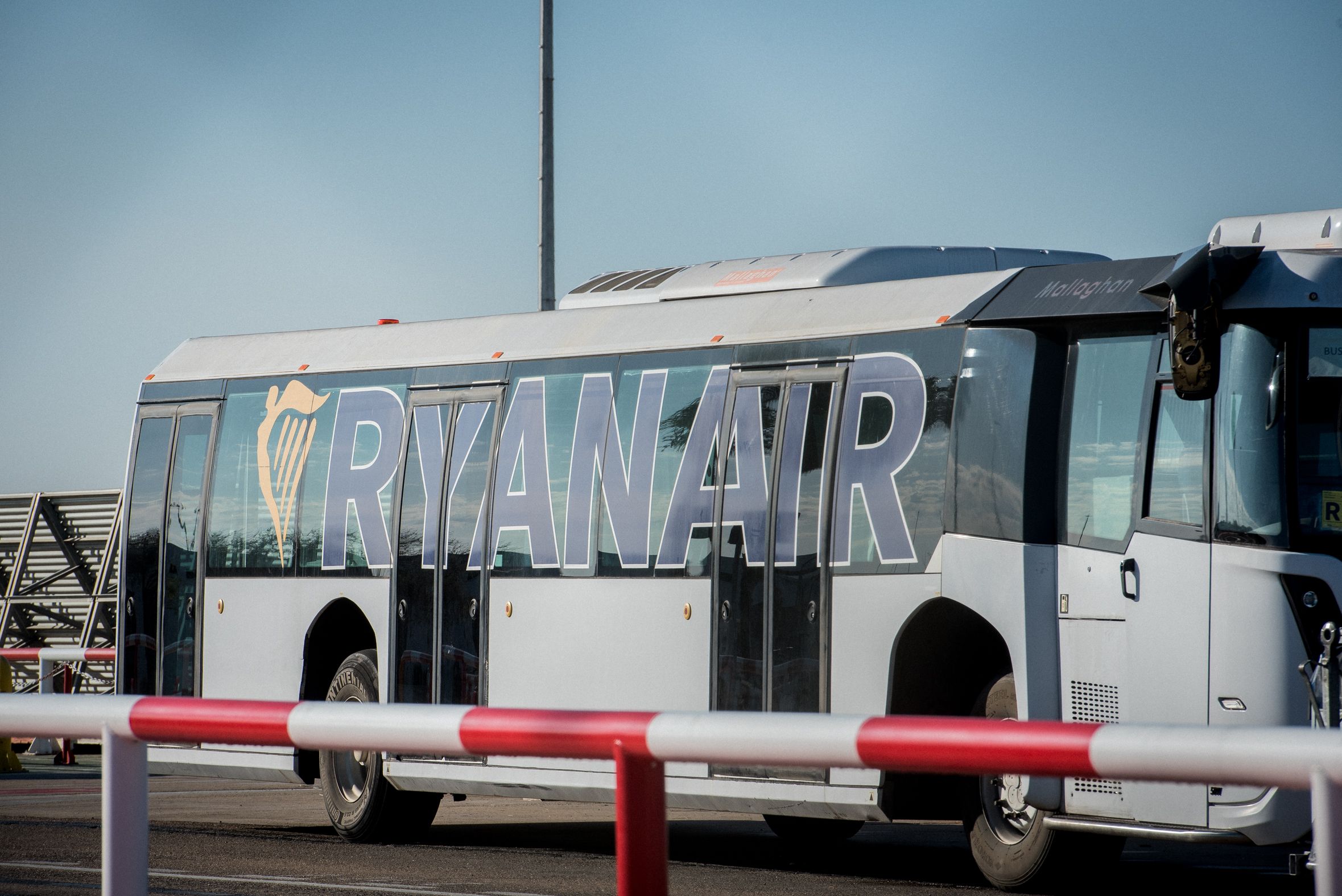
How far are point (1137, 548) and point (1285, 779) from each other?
5.64m

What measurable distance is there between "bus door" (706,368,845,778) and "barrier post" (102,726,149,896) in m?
5.57

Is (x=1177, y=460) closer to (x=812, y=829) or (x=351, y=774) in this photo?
(x=812, y=829)

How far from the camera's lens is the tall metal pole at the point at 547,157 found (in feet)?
64.2

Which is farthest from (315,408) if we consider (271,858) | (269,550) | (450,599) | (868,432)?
(868,432)

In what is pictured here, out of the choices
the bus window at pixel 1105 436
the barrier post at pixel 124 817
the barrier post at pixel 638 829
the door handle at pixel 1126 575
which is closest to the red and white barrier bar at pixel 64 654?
the bus window at pixel 1105 436

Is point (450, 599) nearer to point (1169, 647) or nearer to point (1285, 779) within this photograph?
point (1169, 647)

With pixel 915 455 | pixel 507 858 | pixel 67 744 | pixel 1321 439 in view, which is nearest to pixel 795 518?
pixel 915 455

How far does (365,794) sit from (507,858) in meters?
2.26

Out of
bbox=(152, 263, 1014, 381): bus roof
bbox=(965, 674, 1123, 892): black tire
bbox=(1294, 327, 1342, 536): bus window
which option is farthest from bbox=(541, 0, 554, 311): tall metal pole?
bbox=(1294, 327, 1342, 536): bus window

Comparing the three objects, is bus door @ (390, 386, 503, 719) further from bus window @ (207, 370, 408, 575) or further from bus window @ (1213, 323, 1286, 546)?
bus window @ (1213, 323, 1286, 546)

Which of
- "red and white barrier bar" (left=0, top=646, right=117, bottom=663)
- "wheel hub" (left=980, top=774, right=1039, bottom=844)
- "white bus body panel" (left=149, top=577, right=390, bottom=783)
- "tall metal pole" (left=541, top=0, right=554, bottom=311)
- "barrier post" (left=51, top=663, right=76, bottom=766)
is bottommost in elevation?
"barrier post" (left=51, top=663, right=76, bottom=766)

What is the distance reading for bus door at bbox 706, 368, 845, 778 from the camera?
34.1ft

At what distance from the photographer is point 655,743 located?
4242 millimetres

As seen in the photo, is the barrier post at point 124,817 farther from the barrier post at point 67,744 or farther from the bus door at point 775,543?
the barrier post at point 67,744
